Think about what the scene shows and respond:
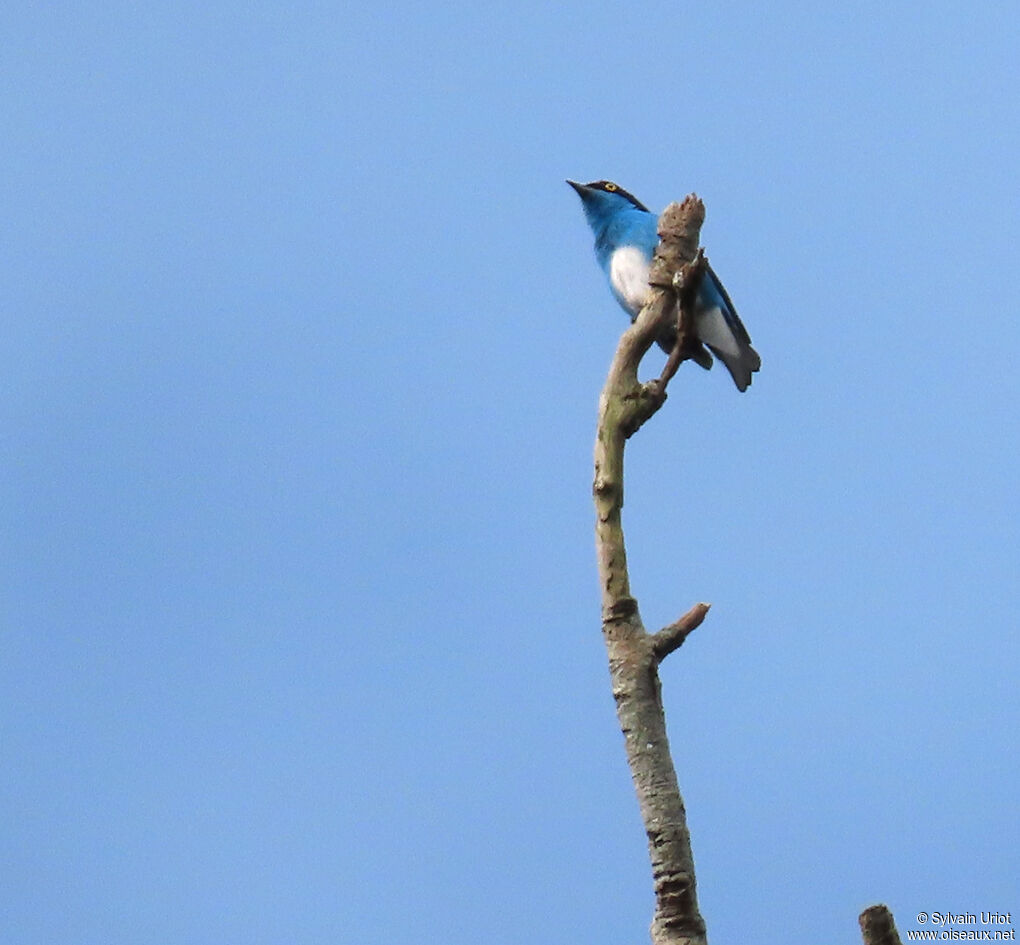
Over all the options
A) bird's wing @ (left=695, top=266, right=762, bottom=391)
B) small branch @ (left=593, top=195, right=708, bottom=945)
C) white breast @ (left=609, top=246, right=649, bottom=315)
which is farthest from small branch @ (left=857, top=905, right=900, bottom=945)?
white breast @ (left=609, top=246, right=649, bottom=315)

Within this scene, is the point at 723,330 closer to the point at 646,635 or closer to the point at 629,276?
the point at 629,276

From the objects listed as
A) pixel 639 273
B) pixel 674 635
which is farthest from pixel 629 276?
pixel 674 635

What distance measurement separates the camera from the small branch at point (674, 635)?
5.29 m

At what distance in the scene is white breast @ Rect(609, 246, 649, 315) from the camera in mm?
11680

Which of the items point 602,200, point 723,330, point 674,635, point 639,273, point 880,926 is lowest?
point 880,926

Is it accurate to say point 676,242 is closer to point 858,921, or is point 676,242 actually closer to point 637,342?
point 637,342

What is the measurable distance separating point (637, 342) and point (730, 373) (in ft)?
18.8

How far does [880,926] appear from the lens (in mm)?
3961

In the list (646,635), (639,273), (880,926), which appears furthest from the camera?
(639,273)

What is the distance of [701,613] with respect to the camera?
5.43m

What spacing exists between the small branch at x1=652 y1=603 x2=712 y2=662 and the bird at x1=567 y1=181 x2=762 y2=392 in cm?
516

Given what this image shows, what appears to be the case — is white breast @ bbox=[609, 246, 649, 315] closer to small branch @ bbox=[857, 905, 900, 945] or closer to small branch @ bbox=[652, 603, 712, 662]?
small branch @ bbox=[652, 603, 712, 662]

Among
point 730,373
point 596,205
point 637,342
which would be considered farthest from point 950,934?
point 596,205

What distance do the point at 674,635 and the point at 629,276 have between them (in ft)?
22.7
